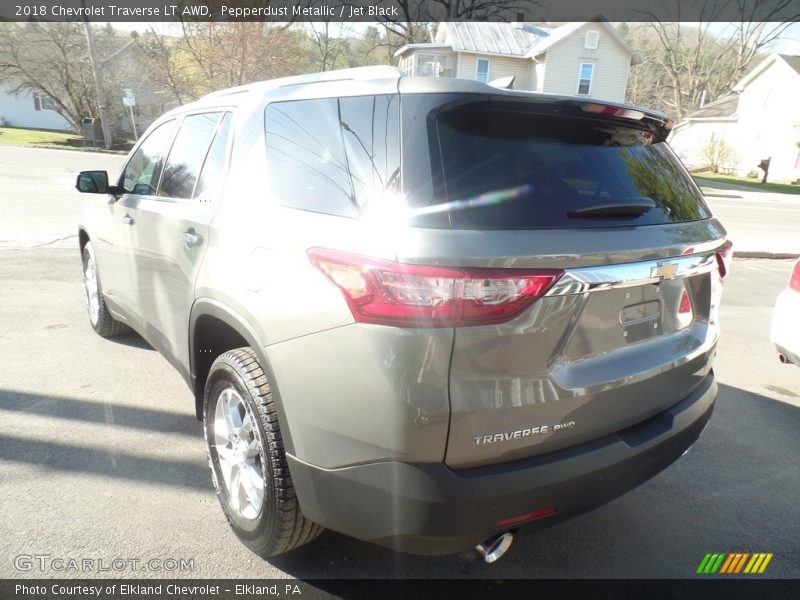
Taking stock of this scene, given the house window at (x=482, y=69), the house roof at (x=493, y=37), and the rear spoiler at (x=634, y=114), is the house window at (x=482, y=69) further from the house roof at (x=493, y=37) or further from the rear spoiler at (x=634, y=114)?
the rear spoiler at (x=634, y=114)

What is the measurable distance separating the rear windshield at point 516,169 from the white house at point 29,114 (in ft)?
174

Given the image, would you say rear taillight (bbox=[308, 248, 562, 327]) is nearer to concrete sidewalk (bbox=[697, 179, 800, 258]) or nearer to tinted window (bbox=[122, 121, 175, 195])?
tinted window (bbox=[122, 121, 175, 195])

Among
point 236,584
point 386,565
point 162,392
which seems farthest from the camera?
point 162,392

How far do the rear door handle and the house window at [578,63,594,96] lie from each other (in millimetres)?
35627

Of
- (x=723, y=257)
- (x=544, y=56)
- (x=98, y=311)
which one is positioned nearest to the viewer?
(x=723, y=257)

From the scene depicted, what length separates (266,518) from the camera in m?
2.19

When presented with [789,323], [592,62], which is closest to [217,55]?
[592,62]

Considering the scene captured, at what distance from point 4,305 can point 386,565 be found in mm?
4992

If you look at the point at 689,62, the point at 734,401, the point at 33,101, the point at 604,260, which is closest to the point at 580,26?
the point at 689,62

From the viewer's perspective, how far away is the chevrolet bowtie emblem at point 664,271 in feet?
6.51

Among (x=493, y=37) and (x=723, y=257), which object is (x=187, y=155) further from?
(x=493, y=37)

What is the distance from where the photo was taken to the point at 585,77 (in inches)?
1345

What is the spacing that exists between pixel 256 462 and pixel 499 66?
36.8 metres

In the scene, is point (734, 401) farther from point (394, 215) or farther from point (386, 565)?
point (394, 215)
